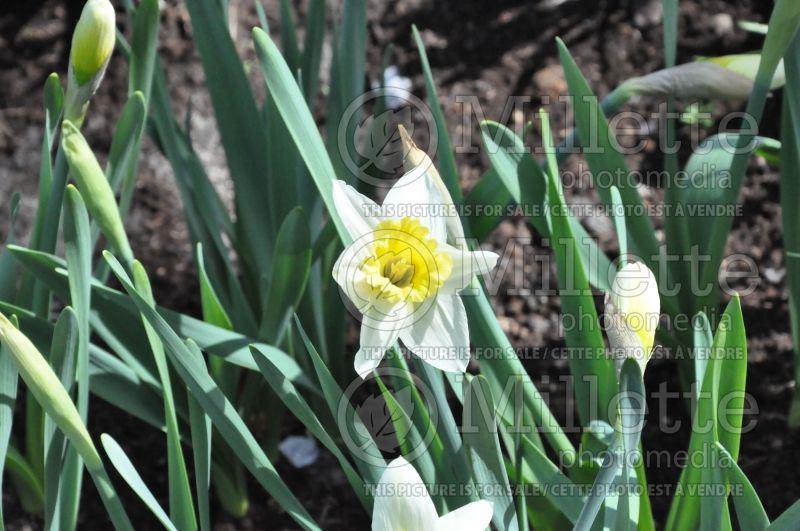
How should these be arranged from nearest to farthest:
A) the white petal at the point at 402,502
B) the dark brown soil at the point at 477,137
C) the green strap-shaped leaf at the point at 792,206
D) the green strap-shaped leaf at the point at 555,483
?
the white petal at the point at 402,502 → the green strap-shaped leaf at the point at 555,483 → the green strap-shaped leaf at the point at 792,206 → the dark brown soil at the point at 477,137

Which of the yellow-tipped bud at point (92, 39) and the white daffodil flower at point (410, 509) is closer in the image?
the white daffodil flower at point (410, 509)

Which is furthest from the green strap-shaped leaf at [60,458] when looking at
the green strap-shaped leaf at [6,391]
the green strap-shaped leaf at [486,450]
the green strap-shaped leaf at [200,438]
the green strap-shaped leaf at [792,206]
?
the green strap-shaped leaf at [792,206]

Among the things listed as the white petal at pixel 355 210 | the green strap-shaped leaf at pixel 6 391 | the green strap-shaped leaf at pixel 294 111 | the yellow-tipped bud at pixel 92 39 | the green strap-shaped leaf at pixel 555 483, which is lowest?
the green strap-shaped leaf at pixel 555 483

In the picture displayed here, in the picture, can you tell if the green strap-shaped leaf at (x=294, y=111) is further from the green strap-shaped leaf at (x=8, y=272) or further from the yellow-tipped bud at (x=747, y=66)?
the yellow-tipped bud at (x=747, y=66)

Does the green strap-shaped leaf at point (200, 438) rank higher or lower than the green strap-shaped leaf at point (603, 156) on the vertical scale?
lower

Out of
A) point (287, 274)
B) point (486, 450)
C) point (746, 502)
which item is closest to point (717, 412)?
point (746, 502)

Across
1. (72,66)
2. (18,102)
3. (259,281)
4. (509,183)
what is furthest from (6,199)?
(509,183)

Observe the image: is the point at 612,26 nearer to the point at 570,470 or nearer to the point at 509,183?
the point at 509,183
